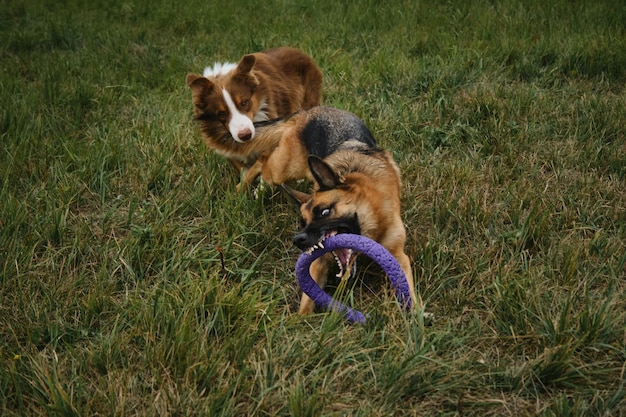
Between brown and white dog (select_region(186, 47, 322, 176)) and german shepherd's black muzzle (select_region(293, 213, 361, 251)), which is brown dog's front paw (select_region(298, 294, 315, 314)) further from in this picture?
brown and white dog (select_region(186, 47, 322, 176))

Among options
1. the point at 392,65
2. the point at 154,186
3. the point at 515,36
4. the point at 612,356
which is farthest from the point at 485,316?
the point at 515,36

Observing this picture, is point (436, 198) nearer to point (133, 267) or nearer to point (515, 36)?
point (133, 267)

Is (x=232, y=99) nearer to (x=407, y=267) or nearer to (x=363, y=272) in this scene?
(x=363, y=272)

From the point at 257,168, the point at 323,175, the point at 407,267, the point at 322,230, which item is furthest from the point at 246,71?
the point at 407,267

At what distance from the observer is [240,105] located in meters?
4.35

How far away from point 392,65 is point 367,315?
376 centimetres

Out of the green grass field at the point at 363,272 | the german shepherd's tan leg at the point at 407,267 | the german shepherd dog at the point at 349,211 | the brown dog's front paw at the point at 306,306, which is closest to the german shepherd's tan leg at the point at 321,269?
the german shepherd dog at the point at 349,211

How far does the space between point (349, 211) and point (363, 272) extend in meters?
0.40

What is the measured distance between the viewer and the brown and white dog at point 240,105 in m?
4.26

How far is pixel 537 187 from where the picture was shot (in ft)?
12.6

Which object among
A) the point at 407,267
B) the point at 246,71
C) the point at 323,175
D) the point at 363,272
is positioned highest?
the point at 246,71

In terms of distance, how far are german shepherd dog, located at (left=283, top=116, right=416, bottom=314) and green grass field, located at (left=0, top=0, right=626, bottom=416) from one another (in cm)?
19

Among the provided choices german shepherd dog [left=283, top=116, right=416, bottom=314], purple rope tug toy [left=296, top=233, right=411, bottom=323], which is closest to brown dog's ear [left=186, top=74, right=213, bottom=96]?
german shepherd dog [left=283, top=116, right=416, bottom=314]

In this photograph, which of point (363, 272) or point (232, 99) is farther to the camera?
point (232, 99)
